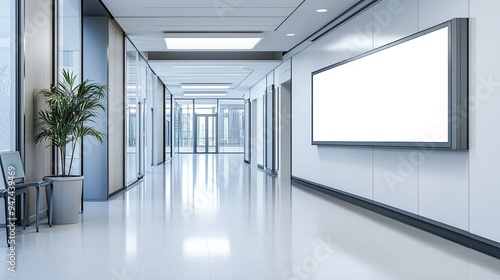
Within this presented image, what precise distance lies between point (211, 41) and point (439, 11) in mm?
7164

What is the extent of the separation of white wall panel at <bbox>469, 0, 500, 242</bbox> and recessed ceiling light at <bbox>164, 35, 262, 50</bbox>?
277 inches

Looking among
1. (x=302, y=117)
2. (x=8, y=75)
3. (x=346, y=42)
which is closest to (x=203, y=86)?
(x=302, y=117)

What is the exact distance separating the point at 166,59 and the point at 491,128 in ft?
36.9

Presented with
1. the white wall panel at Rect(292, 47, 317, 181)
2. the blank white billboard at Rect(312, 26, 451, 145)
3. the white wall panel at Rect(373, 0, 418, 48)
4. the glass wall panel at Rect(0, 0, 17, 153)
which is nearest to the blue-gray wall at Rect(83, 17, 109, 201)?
the glass wall panel at Rect(0, 0, 17, 153)

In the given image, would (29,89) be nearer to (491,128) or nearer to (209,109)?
(491,128)

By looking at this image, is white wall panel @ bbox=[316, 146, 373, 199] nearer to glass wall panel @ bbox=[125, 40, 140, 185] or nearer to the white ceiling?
the white ceiling

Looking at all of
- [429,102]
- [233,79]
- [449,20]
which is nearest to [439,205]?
[429,102]

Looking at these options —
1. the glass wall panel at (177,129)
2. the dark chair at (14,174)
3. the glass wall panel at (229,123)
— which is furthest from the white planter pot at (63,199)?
the glass wall panel at (229,123)

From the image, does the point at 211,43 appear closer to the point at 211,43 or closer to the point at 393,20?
the point at 211,43

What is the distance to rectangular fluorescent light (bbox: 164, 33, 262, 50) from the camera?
11.5 metres

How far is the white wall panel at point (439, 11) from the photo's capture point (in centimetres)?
568

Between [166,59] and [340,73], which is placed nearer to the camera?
[340,73]

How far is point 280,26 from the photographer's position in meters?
10.7

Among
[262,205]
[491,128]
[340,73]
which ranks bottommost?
[262,205]
